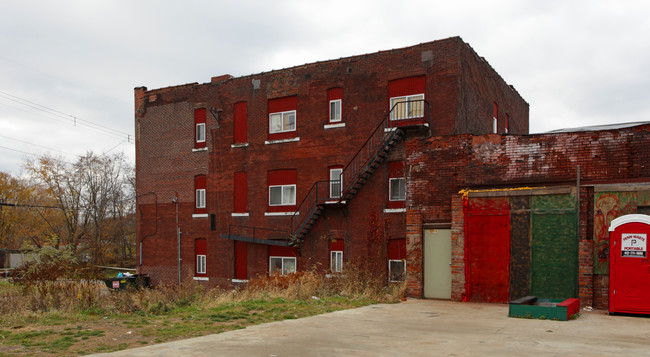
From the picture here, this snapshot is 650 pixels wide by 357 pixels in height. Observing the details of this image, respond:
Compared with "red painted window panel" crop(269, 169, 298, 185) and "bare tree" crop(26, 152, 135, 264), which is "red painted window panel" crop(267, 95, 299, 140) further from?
"bare tree" crop(26, 152, 135, 264)

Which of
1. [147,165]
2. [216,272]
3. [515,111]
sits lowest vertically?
[216,272]

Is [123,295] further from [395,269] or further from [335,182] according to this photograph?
[335,182]

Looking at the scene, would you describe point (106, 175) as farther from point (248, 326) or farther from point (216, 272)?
point (248, 326)

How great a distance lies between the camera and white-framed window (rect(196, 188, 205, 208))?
3005cm

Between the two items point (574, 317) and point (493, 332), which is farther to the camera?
point (574, 317)

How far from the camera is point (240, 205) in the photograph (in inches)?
1120

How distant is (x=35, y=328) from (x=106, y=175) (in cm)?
4516

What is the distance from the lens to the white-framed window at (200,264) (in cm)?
2967

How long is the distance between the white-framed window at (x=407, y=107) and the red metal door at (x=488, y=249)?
792cm

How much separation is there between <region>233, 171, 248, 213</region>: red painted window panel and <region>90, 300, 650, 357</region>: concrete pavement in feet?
51.1

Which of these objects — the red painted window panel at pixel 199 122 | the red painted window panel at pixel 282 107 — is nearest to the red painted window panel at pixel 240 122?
the red painted window panel at pixel 282 107

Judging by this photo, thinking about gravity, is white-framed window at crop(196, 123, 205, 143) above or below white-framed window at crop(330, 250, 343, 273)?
above

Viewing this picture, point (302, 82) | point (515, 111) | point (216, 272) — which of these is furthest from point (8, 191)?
point (515, 111)

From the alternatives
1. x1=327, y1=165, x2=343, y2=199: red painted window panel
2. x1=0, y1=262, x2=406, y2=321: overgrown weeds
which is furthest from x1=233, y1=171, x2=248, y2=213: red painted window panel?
x1=0, y1=262, x2=406, y2=321: overgrown weeds
